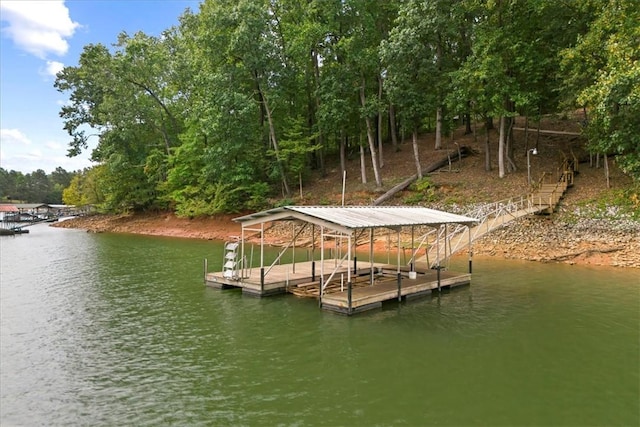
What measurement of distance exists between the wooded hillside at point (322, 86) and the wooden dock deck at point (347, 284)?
1208cm

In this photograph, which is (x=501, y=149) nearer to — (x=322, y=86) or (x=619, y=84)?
(x=619, y=84)

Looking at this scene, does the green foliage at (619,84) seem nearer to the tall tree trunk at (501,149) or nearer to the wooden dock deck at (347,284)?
the tall tree trunk at (501,149)

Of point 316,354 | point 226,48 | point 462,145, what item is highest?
point 226,48

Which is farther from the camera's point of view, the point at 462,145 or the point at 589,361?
the point at 462,145

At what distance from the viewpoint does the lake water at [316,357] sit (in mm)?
7855

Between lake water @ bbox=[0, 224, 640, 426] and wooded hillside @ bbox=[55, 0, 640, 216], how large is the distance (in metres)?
13.3

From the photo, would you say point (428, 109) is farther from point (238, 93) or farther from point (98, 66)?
point (98, 66)

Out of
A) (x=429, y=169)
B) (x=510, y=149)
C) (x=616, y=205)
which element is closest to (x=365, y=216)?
(x=616, y=205)

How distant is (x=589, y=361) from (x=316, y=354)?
6332 millimetres

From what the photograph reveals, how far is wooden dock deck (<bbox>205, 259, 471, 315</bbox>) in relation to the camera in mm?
14703

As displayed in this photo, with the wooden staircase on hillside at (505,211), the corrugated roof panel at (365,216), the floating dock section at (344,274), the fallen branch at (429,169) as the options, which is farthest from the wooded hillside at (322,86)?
the floating dock section at (344,274)

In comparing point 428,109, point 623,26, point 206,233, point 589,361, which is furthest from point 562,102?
point 206,233

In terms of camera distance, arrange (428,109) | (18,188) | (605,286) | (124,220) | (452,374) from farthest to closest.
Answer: (18,188) → (124,220) → (428,109) → (605,286) → (452,374)

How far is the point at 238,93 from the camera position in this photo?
121ft
